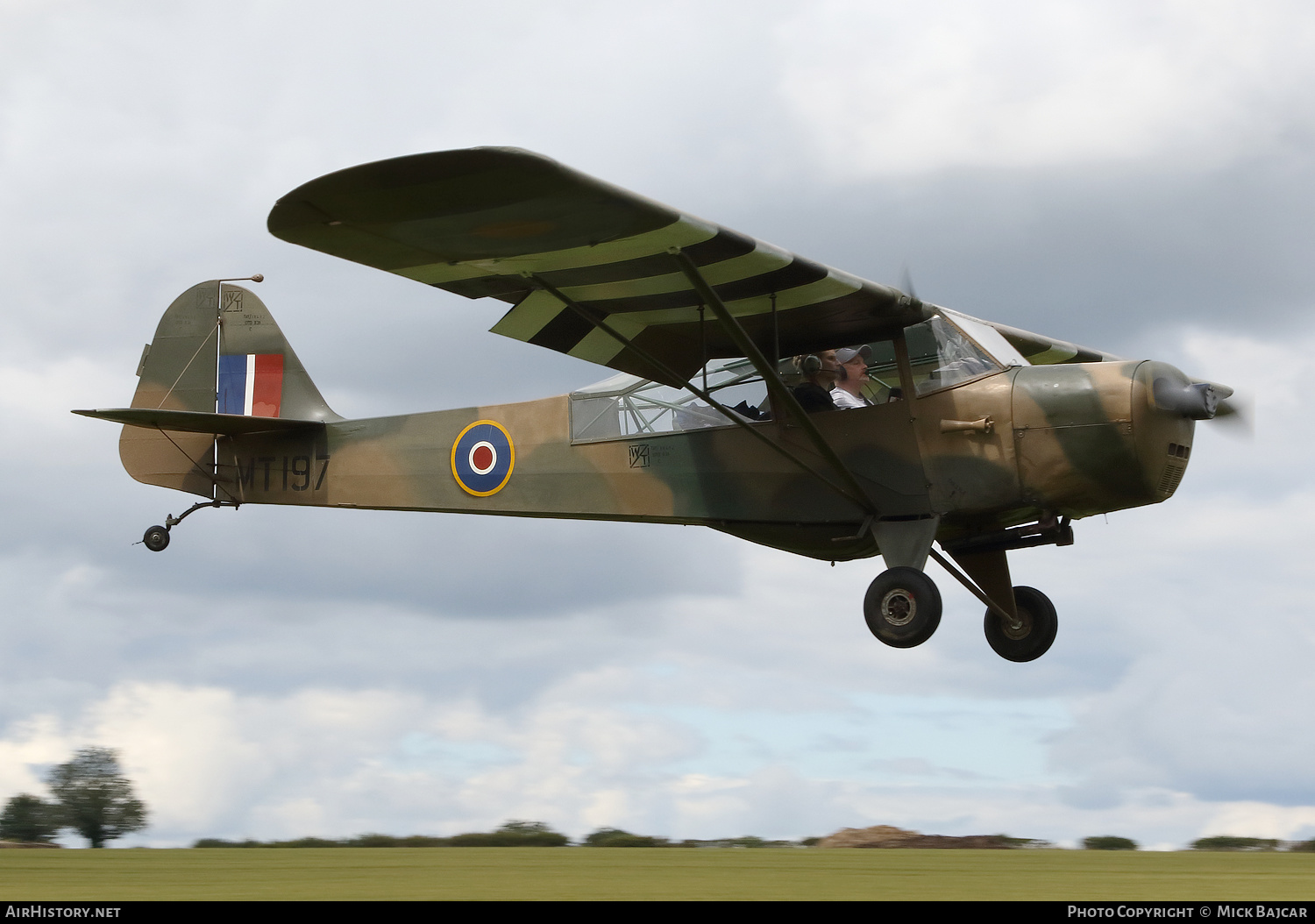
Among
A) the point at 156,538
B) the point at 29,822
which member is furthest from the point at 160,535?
the point at 29,822

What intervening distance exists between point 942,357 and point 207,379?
7.33m

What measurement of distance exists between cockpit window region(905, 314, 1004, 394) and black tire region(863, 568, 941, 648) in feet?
4.58

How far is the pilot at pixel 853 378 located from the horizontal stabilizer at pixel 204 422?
16.5 ft

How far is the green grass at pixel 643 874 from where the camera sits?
243 inches

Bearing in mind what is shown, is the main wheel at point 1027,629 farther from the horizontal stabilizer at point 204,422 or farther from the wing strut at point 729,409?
the horizontal stabilizer at point 204,422

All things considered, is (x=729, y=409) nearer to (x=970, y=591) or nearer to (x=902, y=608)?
(x=902, y=608)

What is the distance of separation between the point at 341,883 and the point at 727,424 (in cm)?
483

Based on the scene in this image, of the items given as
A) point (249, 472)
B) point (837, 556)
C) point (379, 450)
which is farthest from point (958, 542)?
point (249, 472)

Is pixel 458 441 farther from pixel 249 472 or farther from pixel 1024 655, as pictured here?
pixel 1024 655

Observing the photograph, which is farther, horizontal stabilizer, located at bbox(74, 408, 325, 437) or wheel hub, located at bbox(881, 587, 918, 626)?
horizontal stabilizer, located at bbox(74, 408, 325, 437)

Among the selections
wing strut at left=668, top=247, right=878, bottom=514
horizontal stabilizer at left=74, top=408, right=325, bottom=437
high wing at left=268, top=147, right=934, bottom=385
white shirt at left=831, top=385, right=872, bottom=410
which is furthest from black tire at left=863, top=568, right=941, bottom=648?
horizontal stabilizer at left=74, top=408, right=325, bottom=437

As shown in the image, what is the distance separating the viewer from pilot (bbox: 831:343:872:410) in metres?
9.80

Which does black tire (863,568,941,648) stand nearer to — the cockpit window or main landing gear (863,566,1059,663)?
main landing gear (863,566,1059,663)

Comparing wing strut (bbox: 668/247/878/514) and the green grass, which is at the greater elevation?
wing strut (bbox: 668/247/878/514)
